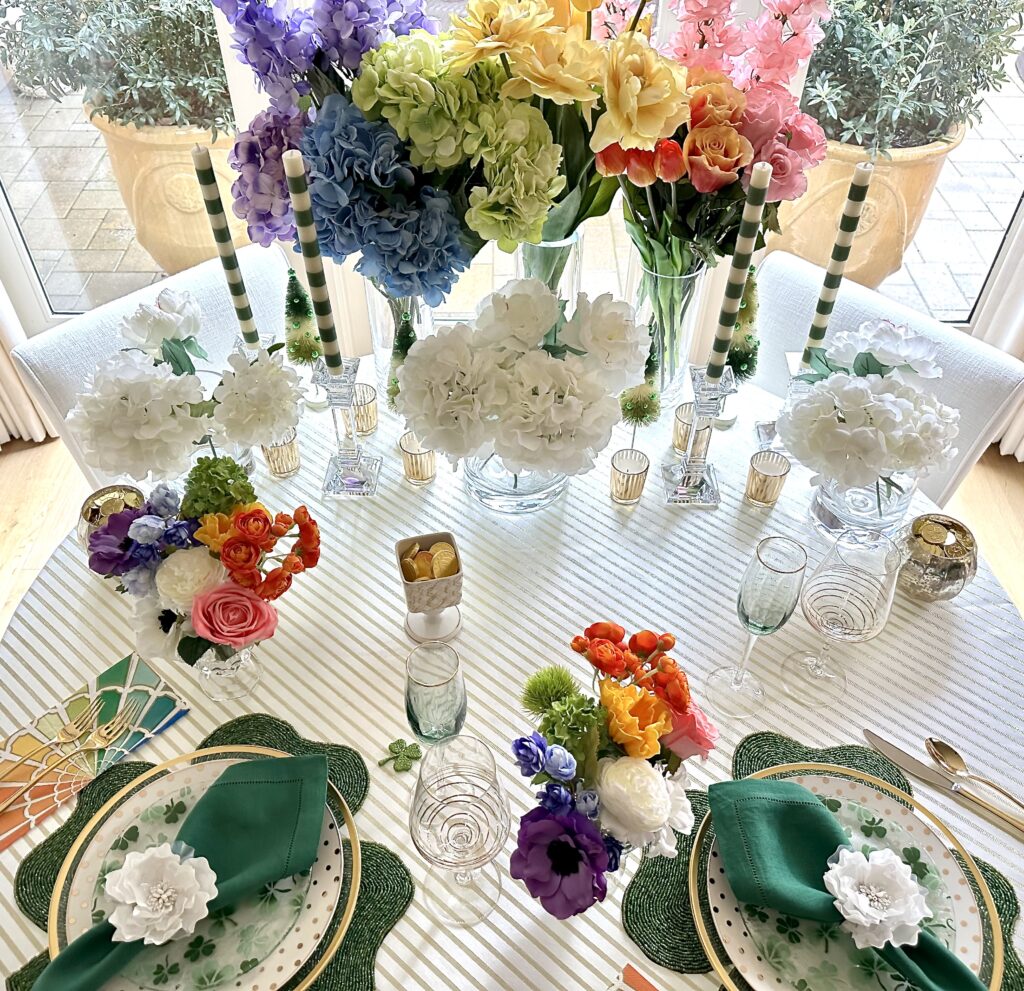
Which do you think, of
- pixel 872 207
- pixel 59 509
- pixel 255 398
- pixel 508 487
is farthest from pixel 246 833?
pixel 872 207

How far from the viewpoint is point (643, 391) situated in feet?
4.35

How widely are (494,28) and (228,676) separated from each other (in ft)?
2.63

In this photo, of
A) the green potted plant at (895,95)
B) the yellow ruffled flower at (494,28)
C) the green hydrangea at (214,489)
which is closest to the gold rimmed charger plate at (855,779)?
the green hydrangea at (214,489)

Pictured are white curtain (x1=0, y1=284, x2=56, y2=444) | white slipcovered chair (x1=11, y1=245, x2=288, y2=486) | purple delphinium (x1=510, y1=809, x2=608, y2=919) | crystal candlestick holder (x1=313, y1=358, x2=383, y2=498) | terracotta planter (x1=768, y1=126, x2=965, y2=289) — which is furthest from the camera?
white curtain (x1=0, y1=284, x2=56, y2=444)

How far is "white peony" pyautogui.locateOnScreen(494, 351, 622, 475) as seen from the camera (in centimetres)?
100

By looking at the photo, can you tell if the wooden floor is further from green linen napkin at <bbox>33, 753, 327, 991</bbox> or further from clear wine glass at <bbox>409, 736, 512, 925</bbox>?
clear wine glass at <bbox>409, 736, 512, 925</bbox>

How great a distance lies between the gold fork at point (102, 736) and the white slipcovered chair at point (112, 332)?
0.43 m

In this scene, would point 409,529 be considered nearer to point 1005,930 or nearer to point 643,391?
point 643,391

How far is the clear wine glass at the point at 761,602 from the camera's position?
37.8 inches

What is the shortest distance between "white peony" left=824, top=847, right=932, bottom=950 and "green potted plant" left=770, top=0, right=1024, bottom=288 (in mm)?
1819

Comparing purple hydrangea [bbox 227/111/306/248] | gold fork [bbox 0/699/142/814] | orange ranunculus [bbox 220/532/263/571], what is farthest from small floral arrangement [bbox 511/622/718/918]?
purple hydrangea [bbox 227/111/306/248]

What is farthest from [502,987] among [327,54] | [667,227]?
[327,54]

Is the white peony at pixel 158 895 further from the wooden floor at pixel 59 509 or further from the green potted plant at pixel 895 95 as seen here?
the green potted plant at pixel 895 95

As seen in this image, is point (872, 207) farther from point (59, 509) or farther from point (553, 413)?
point (59, 509)
